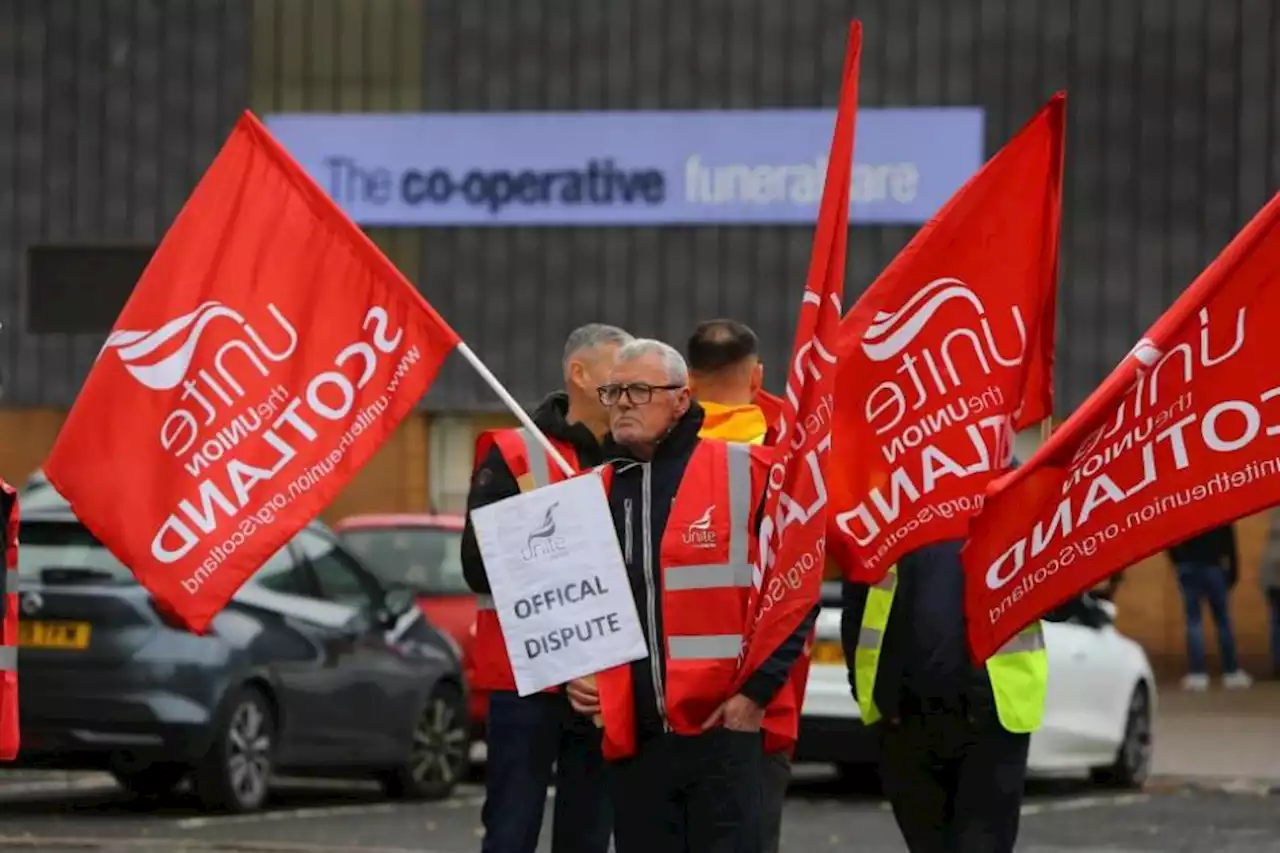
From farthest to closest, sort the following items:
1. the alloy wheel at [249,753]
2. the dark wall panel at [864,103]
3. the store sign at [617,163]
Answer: the store sign at [617,163]
the dark wall panel at [864,103]
the alloy wheel at [249,753]

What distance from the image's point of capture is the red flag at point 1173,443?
7.86 meters

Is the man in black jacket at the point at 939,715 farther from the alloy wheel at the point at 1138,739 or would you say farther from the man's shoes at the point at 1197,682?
the man's shoes at the point at 1197,682

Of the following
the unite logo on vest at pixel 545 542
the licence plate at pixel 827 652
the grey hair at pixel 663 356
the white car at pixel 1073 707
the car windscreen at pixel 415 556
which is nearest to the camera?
the grey hair at pixel 663 356

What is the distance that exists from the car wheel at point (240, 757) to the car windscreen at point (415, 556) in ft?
10.7

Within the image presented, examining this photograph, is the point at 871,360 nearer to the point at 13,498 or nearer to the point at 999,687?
the point at 999,687

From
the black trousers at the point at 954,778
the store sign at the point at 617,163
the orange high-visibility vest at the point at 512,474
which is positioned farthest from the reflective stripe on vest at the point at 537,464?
the store sign at the point at 617,163

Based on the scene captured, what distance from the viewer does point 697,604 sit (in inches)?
312

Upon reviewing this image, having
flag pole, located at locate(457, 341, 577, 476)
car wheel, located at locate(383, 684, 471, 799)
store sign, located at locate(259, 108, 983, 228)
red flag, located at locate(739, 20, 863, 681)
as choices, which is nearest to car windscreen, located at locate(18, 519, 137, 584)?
car wheel, located at locate(383, 684, 471, 799)

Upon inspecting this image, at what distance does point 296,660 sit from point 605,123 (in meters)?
13.9

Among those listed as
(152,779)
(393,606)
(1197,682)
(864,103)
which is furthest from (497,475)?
(864,103)

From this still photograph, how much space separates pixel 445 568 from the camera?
1927 cm

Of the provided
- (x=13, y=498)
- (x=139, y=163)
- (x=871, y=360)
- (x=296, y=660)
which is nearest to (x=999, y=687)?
(x=871, y=360)

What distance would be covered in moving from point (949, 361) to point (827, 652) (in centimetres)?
771

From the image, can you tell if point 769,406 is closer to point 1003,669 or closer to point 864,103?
point 1003,669
